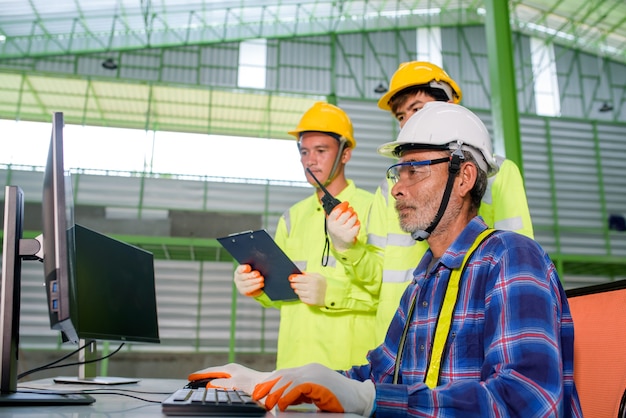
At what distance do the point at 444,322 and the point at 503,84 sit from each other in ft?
26.0

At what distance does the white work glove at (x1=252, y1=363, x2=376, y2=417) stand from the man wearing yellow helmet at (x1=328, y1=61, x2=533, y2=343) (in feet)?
5.19

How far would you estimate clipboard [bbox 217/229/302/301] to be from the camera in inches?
131

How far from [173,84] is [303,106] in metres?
4.03

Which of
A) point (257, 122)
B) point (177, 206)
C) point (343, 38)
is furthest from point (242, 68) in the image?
point (177, 206)

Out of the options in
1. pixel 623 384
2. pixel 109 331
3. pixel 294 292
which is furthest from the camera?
pixel 294 292

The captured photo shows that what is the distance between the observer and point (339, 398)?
67.0 inches

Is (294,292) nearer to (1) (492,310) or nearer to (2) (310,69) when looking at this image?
(1) (492,310)

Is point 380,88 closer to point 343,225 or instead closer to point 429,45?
point 429,45

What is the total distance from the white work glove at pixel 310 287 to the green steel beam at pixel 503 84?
607 centimetres

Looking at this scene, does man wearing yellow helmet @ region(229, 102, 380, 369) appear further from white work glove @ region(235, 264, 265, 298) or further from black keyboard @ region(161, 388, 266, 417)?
black keyboard @ region(161, 388, 266, 417)

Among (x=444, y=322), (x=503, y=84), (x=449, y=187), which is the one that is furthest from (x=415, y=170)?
(x=503, y=84)

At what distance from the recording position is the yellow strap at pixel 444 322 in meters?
1.97

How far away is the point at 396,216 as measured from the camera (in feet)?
11.8

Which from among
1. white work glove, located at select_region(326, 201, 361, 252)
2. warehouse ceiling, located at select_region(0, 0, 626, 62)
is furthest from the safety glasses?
warehouse ceiling, located at select_region(0, 0, 626, 62)
